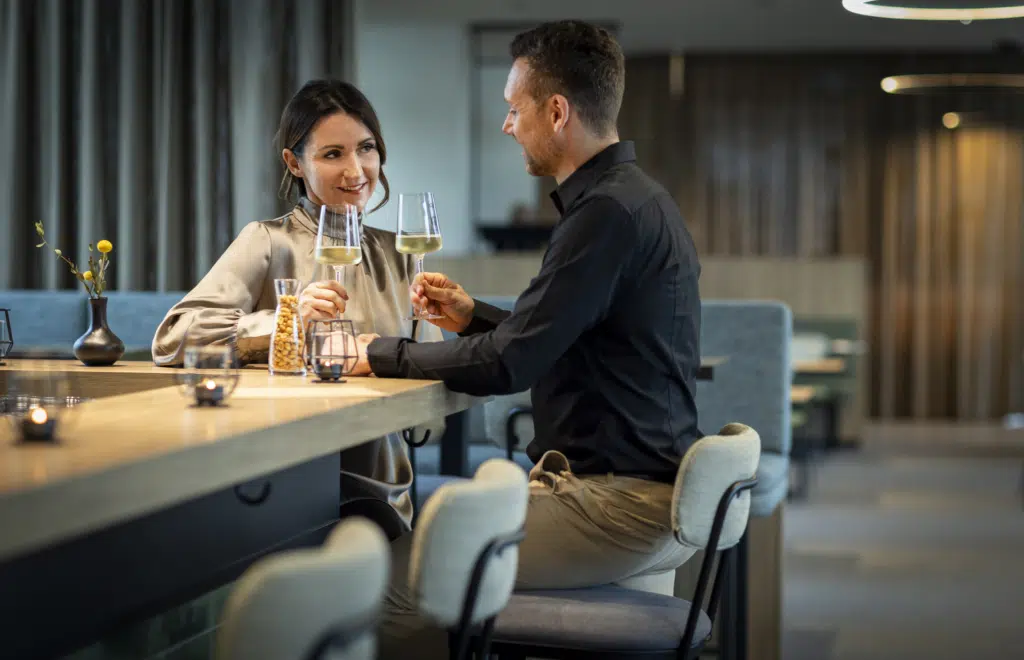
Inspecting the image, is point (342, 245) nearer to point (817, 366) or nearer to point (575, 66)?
point (575, 66)

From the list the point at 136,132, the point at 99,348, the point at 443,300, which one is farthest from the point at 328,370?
the point at 136,132

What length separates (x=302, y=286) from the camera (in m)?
2.56

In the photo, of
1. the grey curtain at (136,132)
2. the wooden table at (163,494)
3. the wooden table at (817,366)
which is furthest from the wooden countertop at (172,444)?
the wooden table at (817,366)

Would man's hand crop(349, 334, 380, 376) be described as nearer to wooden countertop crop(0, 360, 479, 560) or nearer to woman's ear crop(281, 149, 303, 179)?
wooden countertop crop(0, 360, 479, 560)

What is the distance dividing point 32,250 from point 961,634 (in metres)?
4.66

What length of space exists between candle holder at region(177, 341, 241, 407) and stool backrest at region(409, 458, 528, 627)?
403 mm

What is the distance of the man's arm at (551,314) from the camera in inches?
77.2

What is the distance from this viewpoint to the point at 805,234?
38.4 ft

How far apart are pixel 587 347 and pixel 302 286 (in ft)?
2.39

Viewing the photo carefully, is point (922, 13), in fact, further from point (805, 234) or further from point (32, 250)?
point (805, 234)

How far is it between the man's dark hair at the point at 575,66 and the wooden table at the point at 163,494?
0.55 m

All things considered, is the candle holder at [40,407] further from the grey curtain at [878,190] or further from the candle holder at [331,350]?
the grey curtain at [878,190]

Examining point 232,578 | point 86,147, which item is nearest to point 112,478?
point 232,578

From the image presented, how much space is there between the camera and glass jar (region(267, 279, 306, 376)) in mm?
2191
